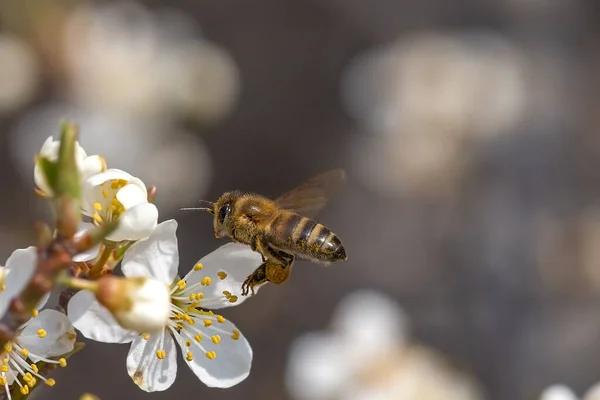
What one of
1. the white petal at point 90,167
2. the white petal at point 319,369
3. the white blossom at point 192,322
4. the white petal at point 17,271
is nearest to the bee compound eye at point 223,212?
the white blossom at point 192,322

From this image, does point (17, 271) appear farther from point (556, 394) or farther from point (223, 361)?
point (556, 394)

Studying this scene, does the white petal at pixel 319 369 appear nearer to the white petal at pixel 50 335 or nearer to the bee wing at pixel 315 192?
the bee wing at pixel 315 192

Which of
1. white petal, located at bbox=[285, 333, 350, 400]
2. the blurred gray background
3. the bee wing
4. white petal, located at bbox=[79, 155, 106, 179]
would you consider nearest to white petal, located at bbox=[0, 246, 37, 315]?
white petal, located at bbox=[79, 155, 106, 179]

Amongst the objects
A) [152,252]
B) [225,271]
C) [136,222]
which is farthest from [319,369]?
[136,222]

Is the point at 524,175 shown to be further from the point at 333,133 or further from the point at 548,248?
the point at 333,133

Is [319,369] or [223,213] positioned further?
[319,369]

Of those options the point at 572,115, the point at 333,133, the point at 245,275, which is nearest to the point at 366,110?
the point at 333,133
